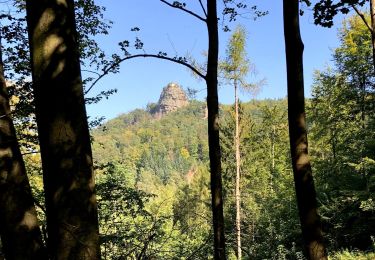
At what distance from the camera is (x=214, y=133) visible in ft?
19.3

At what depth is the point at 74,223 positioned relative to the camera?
1747 millimetres

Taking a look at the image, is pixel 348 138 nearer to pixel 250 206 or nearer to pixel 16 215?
pixel 250 206

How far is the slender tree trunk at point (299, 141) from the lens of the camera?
13.1 ft

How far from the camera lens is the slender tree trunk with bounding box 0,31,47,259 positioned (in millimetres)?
3146

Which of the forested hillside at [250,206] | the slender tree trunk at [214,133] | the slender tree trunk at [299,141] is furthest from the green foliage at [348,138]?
the slender tree trunk at [299,141]

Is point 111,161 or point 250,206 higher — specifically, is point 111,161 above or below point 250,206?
above

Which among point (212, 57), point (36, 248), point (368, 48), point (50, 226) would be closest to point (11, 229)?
point (36, 248)

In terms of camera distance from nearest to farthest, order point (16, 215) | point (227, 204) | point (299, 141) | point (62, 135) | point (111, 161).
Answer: point (62, 135), point (16, 215), point (299, 141), point (111, 161), point (227, 204)

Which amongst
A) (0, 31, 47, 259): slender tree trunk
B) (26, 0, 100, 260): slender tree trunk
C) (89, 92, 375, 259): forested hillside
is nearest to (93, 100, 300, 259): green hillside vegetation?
(89, 92, 375, 259): forested hillside

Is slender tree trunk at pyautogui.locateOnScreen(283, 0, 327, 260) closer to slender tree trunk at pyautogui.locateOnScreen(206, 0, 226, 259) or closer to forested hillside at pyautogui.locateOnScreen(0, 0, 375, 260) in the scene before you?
forested hillside at pyautogui.locateOnScreen(0, 0, 375, 260)

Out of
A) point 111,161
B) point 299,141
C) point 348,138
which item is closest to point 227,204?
point 348,138

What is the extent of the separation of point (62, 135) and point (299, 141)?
309cm

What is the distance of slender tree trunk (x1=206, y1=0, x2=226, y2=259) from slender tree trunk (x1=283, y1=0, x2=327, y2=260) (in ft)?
5.40

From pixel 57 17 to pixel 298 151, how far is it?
10.3 feet
